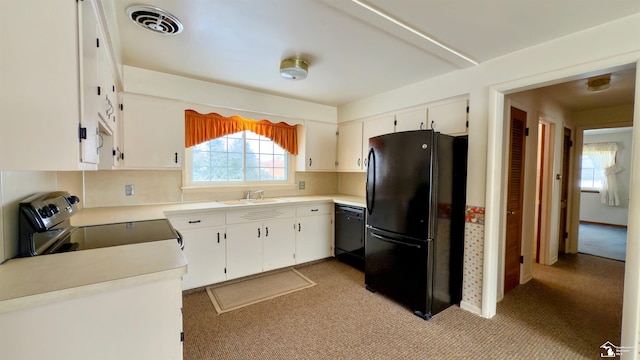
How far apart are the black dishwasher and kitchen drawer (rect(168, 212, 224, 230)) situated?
1.59 meters

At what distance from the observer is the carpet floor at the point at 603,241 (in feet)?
14.1

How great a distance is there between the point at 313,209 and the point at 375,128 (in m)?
1.39

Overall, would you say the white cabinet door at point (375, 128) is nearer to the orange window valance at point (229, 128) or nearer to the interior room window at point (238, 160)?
the orange window valance at point (229, 128)

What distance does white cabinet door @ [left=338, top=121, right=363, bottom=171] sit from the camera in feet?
12.6

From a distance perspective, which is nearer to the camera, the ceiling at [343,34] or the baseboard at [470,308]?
the ceiling at [343,34]

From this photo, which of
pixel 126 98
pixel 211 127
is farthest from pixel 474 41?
pixel 126 98

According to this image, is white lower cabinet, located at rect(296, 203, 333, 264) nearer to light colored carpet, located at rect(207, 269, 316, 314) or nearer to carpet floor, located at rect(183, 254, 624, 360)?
light colored carpet, located at rect(207, 269, 316, 314)

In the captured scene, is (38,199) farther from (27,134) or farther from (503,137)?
(503,137)

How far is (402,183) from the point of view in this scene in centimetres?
255

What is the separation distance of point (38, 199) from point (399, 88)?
324 centimetres

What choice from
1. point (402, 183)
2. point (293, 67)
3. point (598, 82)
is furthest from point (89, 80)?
point (598, 82)

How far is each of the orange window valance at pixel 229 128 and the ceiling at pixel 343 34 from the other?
0.55 metres

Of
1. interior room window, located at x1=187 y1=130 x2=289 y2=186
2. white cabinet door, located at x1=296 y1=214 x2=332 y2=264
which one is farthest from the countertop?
white cabinet door, located at x1=296 y1=214 x2=332 y2=264

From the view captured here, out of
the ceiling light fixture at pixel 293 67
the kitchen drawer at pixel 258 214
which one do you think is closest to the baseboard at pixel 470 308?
the kitchen drawer at pixel 258 214
